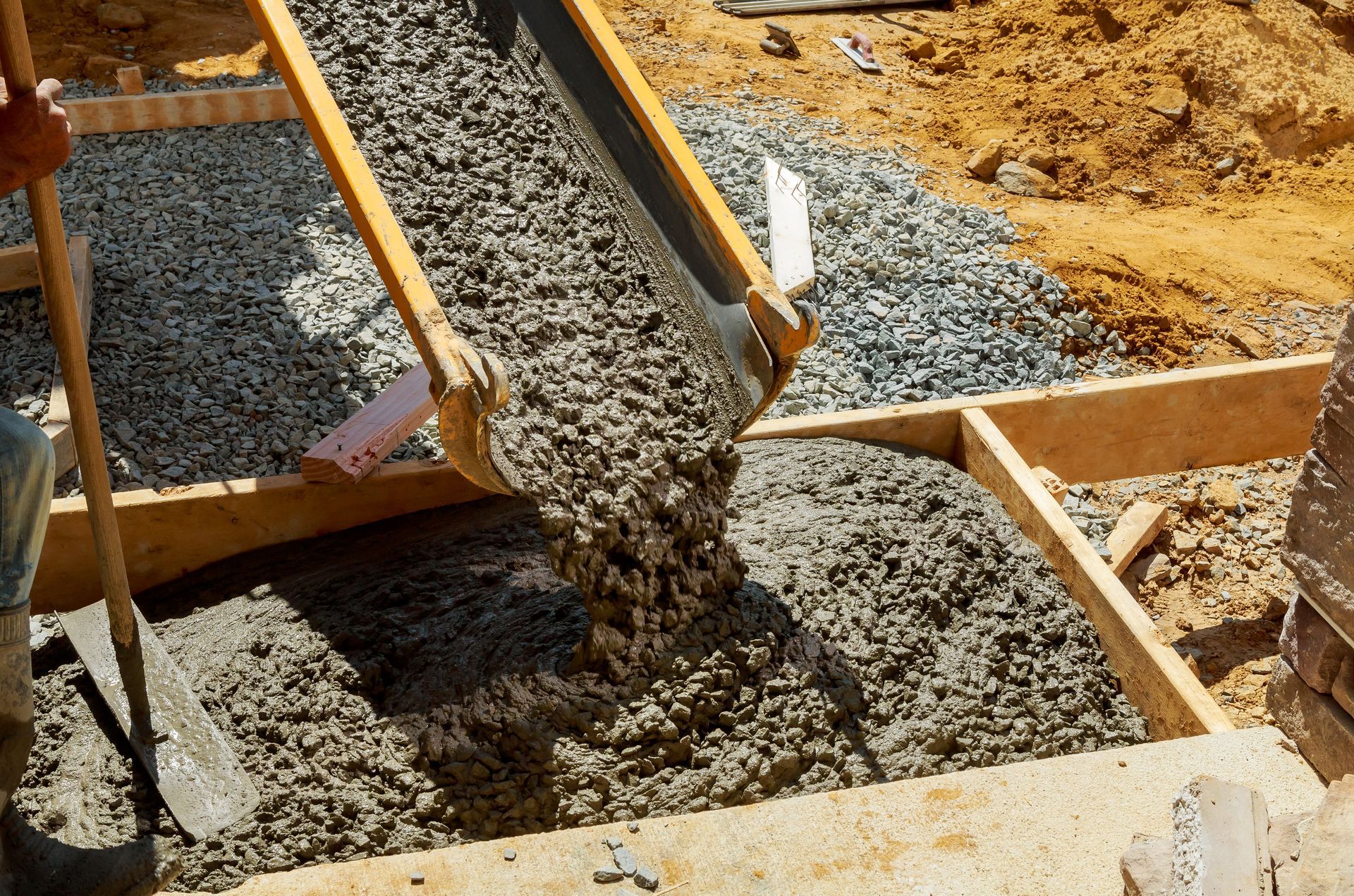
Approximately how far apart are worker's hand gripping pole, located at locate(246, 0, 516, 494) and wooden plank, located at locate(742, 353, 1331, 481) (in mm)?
1468

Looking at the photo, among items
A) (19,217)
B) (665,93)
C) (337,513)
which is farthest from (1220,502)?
(19,217)

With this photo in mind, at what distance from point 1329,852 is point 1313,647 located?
852 mm

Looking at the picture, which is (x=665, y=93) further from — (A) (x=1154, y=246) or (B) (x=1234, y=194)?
(B) (x=1234, y=194)

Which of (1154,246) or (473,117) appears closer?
(473,117)

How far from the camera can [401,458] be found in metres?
4.23

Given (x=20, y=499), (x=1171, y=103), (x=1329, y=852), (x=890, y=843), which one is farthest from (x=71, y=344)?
(x=1171, y=103)

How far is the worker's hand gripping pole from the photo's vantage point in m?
2.51

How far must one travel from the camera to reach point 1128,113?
7.75 m

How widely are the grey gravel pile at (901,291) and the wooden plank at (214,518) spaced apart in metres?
1.68

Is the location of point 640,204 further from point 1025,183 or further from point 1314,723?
point 1025,183

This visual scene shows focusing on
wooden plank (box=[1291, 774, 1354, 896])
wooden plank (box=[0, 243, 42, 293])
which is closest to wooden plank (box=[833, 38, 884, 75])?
wooden plank (box=[0, 243, 42, 293])

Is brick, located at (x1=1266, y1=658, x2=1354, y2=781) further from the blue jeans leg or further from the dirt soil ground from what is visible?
the dirt soil ground

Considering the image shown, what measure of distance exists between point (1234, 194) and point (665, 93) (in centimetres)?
395

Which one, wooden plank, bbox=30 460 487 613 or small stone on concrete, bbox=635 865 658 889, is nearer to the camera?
small stone on concrete, bbox=635 865 658 889
